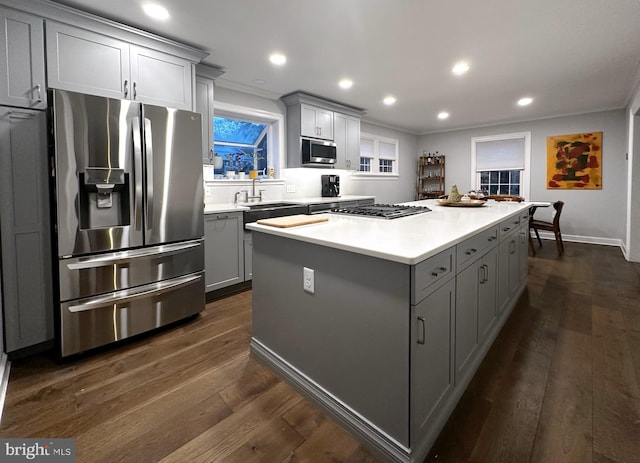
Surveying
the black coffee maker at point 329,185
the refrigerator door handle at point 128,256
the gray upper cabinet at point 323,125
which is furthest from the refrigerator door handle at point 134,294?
the black coffee maker at point 329,185

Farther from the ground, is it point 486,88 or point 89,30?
point 486,88

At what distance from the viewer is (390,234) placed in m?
1.63

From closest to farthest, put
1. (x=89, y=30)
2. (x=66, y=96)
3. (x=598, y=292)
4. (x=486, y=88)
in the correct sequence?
1. (x=66, y=96)
2. (x=89, y=30)
3. (x=598, y=292)
4. (x=486, y=88)

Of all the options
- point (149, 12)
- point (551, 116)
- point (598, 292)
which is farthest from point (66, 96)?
point (551, 116)

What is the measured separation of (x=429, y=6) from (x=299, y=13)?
0.96 metres

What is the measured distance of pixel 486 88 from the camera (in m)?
4.30

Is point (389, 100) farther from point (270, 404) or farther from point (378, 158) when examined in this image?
point (270, 404)

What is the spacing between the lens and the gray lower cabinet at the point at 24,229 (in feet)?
6.66

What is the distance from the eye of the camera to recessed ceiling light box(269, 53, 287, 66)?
Answer: 3.21 metres

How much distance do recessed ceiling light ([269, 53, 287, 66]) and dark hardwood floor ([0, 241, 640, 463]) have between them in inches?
103

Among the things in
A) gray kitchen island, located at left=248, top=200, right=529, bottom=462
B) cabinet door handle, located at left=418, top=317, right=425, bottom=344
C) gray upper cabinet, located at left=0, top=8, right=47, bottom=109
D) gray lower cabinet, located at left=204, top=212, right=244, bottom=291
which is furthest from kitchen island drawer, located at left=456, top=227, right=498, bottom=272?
gray upper cabinet, located at left=0, top=8, right=47, bottom=109

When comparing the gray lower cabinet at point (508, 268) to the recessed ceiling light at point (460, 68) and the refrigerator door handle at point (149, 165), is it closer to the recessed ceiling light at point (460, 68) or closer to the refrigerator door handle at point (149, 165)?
the recessed ceiling light at point (460, 68)

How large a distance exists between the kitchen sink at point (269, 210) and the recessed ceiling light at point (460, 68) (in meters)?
2.34

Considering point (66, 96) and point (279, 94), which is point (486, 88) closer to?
point (279, 94)
